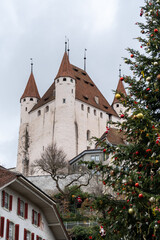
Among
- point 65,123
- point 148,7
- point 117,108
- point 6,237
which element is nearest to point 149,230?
point 148,7

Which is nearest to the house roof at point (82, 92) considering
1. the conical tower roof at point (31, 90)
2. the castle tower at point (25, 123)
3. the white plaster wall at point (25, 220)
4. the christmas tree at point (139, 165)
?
the castle tower at point (25, 123)

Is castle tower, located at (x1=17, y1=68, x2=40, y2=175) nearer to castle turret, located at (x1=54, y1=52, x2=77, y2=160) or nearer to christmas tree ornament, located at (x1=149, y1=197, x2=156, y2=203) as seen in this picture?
castle turret, located at (x1=54, y1=52, x2=77, y2=160)

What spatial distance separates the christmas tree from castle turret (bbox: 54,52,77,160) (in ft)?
211

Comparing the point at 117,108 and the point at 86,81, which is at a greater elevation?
the point at 86,81

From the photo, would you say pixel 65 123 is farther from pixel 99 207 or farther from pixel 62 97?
pixel 99 207

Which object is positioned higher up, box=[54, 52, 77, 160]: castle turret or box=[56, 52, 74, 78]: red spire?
box=[56, 52, 74, 78]: red spire

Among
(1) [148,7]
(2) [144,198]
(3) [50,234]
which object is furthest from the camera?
(3) [50,234]

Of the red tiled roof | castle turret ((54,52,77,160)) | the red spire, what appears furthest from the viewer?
the red spire

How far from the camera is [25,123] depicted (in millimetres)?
91312

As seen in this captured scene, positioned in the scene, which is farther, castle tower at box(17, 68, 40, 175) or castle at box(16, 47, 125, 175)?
castle tower at box(17, 68, 40, 175)

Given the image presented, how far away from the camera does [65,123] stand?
82.9 m

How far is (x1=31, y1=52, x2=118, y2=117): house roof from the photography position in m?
89.4

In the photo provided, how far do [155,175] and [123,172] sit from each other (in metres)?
0.88

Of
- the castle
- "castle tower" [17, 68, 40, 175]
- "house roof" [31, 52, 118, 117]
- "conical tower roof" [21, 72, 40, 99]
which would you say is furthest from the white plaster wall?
"conical tower roof" [21, 72, 40, 99]
